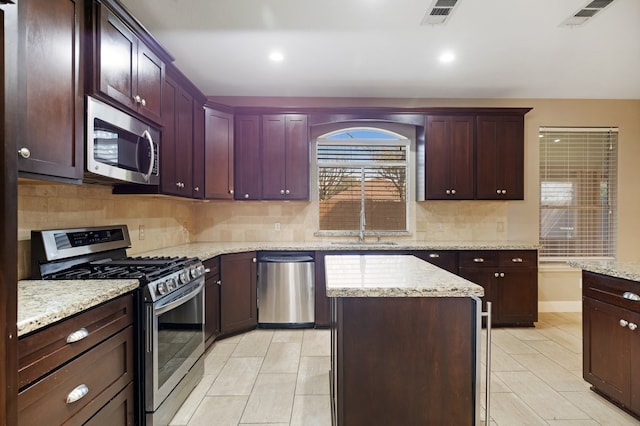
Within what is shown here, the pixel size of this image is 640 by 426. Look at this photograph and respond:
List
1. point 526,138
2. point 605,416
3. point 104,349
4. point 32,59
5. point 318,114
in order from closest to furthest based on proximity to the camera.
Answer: point 32,59, point 104,349, point 605,416, point 318,114, point 526,138

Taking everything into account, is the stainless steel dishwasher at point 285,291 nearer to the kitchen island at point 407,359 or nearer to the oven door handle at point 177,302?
the oven door handle at point 177,302

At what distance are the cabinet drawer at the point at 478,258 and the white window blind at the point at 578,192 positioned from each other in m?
1.22

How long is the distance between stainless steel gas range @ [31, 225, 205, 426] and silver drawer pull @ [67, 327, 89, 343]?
422 millimetres

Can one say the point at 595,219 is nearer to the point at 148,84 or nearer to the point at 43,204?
the point at 148,84

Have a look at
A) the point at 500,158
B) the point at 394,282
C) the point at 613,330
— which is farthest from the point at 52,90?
the point at 500,158

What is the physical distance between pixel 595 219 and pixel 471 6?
11.8ft

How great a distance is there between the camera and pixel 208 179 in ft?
11.8

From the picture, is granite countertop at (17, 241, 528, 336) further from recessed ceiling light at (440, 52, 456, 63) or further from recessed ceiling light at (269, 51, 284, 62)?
recessed ceiling light at (269, 51, 284, 62)

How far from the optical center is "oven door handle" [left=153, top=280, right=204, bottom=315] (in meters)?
1.87

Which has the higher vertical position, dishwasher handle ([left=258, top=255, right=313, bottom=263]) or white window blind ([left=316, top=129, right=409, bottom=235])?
white window blind ([left=316, top=129, right=409, bottom=235])

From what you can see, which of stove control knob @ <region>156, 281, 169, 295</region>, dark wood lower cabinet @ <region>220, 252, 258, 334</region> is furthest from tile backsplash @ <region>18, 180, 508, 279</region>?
stove control knob @ <region>156, 281, 169, 295</region>

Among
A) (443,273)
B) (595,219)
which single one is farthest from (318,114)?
(595,219)

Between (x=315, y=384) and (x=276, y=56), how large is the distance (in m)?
2.88

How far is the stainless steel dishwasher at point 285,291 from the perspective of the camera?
3.65 metres
